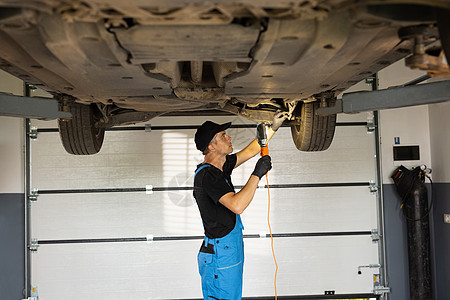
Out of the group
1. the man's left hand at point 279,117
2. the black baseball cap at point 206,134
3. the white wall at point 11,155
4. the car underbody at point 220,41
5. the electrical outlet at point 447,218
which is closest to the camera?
the car underbody at point 220,41

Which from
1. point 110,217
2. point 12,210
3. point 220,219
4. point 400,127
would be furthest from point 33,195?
point 400,127

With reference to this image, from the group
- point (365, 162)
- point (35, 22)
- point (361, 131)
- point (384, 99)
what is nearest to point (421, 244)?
point (365, 162)

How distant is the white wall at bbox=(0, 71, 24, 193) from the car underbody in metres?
3.49

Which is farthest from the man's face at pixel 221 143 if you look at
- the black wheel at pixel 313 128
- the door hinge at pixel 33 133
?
the door hinge at pixel 33 133

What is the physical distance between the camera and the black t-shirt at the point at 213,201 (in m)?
3.57

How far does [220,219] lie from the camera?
143 inches

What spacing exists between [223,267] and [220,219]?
14.6 inches

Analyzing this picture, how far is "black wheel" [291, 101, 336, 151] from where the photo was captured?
3.71m

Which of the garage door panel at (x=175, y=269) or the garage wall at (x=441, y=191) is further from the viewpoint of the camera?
the garage door panel at (x=175, y=269)

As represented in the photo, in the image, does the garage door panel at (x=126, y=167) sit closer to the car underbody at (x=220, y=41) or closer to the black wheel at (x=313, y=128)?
the black wheel at (x=313, y=128)

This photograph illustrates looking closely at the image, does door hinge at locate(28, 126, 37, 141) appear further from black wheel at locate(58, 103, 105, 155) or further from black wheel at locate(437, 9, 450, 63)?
black wheel at locate(437, 9, 450, 63)

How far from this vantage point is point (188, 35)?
174 cm

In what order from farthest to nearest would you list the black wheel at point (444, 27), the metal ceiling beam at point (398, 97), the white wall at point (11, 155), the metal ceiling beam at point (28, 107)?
the white wall at point (11, 155)
the metal ceiling beam at point (28, 107)
the metal ceiling beam at point (398, 97)
the black wheel at point (444, 27)

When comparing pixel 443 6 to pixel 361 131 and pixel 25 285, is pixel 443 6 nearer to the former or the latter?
pixel 361 131
